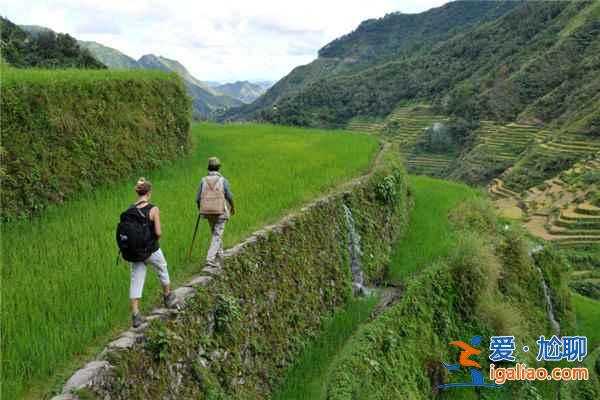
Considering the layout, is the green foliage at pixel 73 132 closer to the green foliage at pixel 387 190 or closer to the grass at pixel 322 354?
the grass at pixel 322 354

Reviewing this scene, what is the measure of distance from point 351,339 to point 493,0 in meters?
194

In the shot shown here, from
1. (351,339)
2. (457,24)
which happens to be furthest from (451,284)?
(457,24)

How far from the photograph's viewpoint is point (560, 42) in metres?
78.2

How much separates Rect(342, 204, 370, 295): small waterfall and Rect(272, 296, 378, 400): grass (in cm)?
55

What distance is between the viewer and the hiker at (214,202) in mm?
6559

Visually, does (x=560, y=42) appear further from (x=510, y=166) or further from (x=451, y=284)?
(x=451, y=284)

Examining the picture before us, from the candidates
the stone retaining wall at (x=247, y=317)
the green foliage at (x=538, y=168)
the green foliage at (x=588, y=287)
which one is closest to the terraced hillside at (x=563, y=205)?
the green foliage at (x=538, y=168)

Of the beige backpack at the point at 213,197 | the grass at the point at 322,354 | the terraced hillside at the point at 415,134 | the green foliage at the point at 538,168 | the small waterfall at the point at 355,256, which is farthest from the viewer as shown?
the terraced hillside at the point at 415,134

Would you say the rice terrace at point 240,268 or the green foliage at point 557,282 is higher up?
the rice terrace at point 240,268

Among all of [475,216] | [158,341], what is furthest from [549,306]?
[158,341]

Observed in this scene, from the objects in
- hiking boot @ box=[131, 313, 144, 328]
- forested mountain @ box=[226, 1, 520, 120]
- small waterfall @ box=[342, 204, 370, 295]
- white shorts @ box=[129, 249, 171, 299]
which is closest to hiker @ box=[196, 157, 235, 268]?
white shorts @ box=[129, 249, 171, 299]

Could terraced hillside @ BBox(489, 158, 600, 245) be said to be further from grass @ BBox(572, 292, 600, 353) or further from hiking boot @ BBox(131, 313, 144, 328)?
hiking boot @ BBox(131, 313, 144, 328)

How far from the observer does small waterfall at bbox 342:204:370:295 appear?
1102 centimetres

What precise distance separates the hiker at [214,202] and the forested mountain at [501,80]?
205 feet
